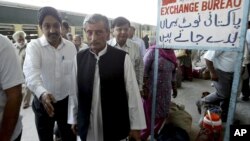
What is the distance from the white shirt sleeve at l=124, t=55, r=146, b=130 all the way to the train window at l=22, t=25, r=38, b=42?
5323 mm

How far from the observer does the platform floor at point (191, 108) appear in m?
3.31

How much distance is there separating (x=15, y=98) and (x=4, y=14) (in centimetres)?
497

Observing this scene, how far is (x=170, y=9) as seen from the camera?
1.73 meters

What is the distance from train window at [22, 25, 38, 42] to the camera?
19.9 ft

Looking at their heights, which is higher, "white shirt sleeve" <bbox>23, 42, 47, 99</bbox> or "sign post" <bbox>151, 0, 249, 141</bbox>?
"sign post" <bbox>151, 0, 249, 141</bbox>

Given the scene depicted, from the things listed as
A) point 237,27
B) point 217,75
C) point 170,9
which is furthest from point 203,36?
point 217,75

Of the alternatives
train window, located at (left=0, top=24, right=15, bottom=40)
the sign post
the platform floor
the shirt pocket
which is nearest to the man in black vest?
the shirt pocket

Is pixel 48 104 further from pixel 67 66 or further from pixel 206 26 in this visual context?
pixel 206 26

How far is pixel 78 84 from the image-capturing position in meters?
1.63

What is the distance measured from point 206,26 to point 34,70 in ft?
4.38

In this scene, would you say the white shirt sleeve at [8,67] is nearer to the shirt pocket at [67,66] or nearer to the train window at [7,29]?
the shirt pocket at [67,66]

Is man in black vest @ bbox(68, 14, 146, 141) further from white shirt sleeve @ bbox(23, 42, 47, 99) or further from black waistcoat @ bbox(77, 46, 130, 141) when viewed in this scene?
white shirt sleeve @ bbox(23, 42, 47, 99)

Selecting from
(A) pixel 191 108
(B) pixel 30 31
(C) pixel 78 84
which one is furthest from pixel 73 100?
(B) pixel 30 31

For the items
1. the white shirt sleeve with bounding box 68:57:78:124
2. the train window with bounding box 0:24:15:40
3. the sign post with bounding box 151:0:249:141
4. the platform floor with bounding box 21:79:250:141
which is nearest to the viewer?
the sign post with bounding box 151:0:249:141
